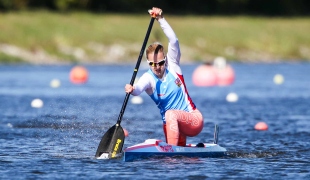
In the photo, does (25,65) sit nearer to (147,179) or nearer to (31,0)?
(31,0)

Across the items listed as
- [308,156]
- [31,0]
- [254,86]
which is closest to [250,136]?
[308,156]

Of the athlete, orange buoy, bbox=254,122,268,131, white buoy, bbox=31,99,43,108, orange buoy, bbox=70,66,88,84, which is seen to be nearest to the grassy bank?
orange buoy, bbox=70,66,88,84

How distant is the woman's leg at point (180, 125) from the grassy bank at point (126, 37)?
97.3 ft

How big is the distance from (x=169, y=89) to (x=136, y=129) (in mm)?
4474

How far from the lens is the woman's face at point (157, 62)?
491 inches

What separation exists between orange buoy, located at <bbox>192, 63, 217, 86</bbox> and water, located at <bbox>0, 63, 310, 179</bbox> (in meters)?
0.70

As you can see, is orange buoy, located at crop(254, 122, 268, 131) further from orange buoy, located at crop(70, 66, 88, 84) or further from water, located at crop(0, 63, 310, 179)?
orange buoy, located at crop(70, 66, 88, 84)

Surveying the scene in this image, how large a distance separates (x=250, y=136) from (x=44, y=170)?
544cm

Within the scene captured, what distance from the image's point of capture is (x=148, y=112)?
2106 centimetres

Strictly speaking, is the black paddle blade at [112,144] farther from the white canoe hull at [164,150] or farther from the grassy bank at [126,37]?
the grassy bank at [126,37]

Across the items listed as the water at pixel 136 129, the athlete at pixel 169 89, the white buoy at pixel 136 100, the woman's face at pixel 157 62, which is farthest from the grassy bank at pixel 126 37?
the woman's face at pixel 157 62

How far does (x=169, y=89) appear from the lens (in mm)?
12789

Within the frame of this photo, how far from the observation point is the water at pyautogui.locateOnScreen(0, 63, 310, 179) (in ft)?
37.9

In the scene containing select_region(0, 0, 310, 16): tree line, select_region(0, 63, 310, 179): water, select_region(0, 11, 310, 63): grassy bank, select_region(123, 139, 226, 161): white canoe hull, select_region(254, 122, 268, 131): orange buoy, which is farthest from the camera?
select_region(0, 0, 310, 16): tree line
